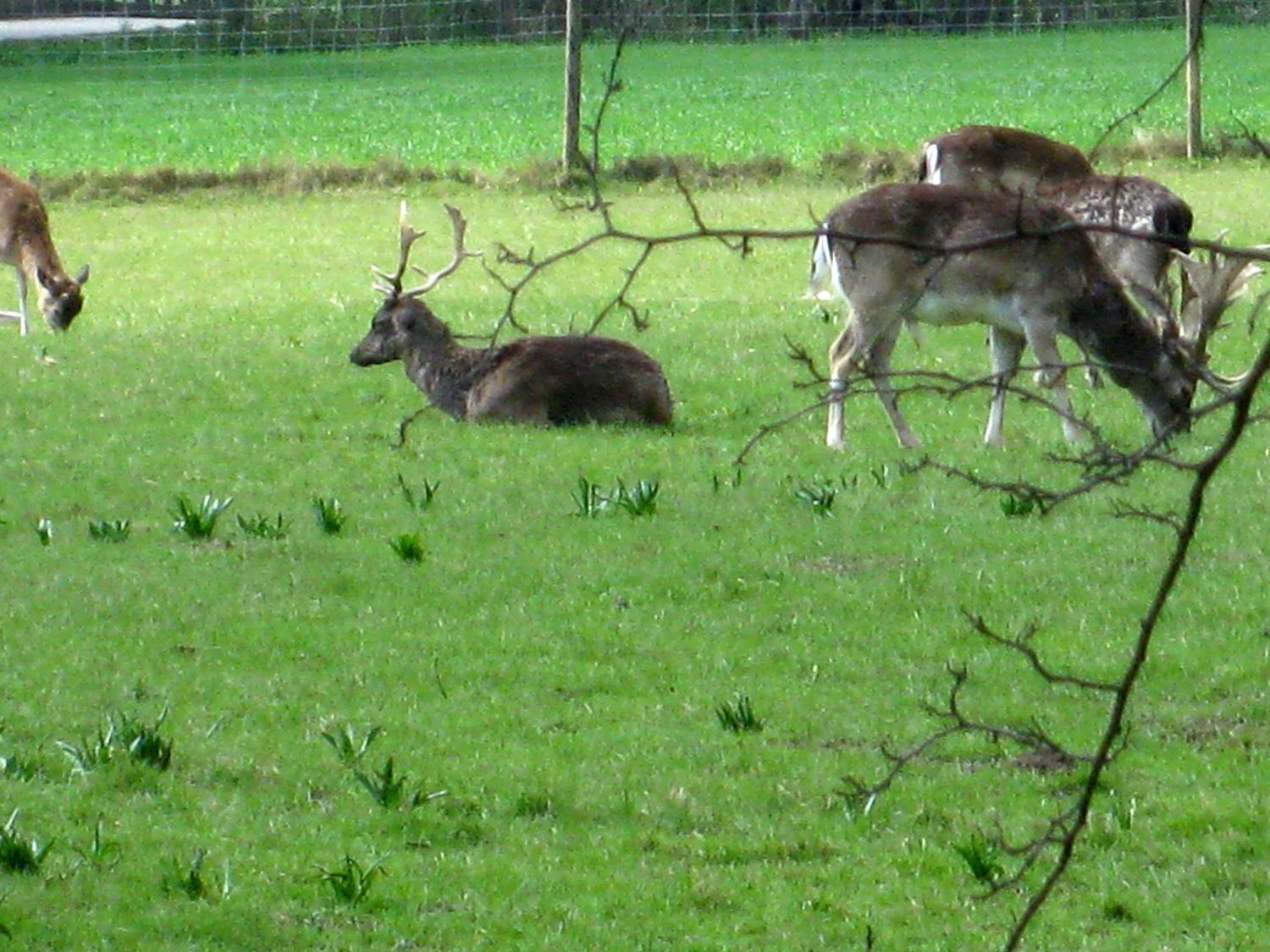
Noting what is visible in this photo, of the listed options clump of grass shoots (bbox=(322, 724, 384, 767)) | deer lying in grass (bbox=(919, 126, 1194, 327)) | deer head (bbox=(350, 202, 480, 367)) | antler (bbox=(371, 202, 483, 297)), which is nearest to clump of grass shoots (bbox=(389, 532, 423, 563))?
clump of grass shoots (bbox=(322, 724, 384, 767))

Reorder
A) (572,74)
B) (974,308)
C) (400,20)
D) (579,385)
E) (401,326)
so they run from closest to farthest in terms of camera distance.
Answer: (974,308) < (579,385) < (401,326) < (572,74) < (400,20)

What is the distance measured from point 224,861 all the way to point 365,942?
2.09ft

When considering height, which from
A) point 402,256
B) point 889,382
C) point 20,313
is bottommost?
point 20,313

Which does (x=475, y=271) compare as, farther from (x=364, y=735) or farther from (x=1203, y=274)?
(x=364, y=735)

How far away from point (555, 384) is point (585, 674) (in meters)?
4.96

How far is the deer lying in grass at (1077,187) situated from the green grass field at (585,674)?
3.14 feet

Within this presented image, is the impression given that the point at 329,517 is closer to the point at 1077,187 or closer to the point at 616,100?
the point at 1077,187

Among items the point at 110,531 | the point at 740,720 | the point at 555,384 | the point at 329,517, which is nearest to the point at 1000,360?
the point at 555,384

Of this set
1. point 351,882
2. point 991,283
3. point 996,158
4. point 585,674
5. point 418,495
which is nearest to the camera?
point 351,882

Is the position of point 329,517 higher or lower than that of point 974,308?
lower

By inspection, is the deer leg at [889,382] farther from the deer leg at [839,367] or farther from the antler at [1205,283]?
the antler at [1205,283]

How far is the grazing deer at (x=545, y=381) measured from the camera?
1237 cm

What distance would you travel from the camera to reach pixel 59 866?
5816 millimetres

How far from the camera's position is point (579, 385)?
488 inches
